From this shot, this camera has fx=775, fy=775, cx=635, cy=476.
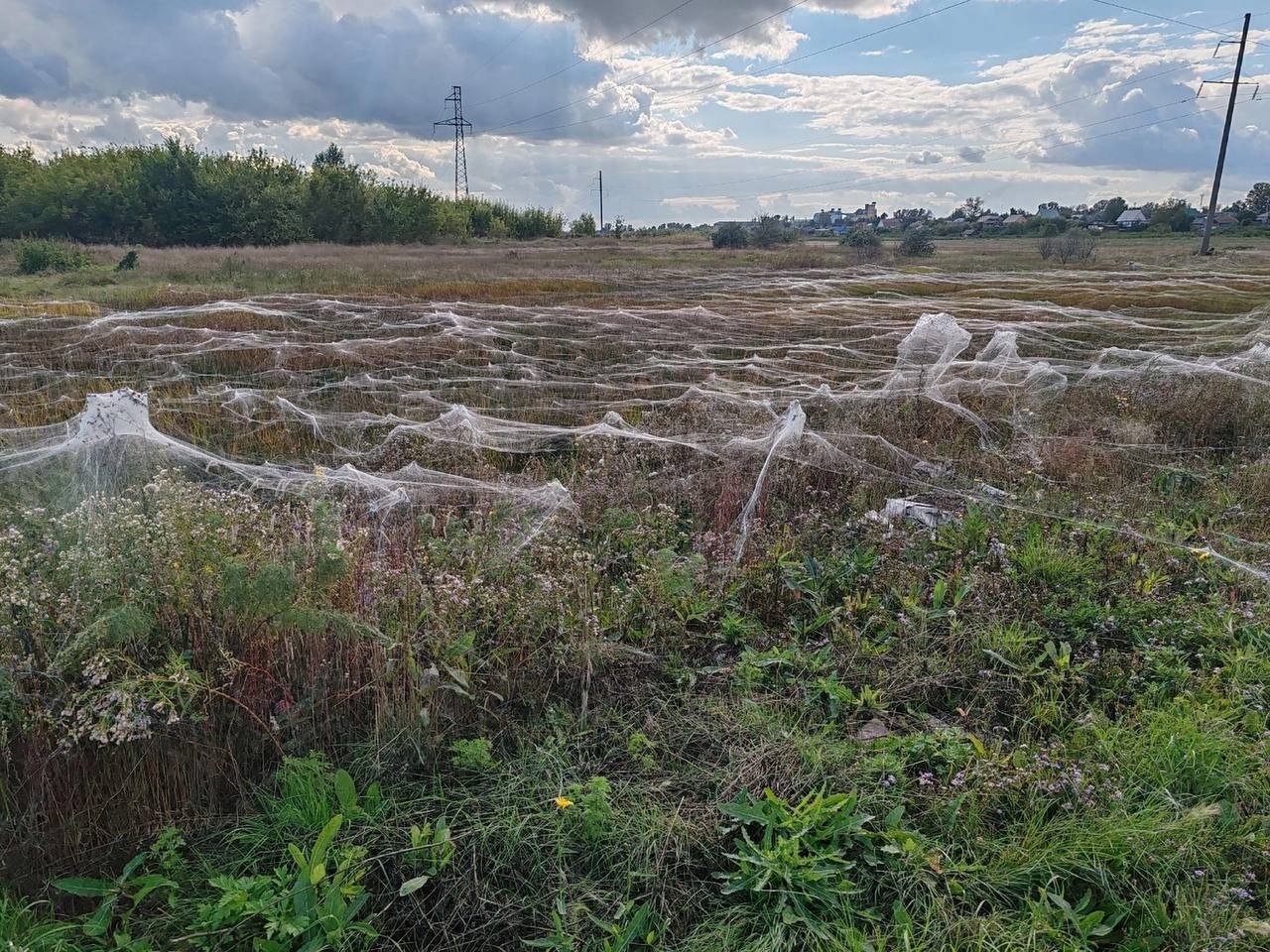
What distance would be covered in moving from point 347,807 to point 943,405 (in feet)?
23.3

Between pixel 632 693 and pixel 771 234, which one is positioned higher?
pixel 771 234

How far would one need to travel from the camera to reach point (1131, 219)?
6012cm

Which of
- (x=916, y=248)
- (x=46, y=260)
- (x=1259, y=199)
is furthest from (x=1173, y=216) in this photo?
(x=46, y=260)

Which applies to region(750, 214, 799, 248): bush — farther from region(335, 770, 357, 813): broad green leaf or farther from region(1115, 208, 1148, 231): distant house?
region(335, 770, 357, 813): broad green leaf

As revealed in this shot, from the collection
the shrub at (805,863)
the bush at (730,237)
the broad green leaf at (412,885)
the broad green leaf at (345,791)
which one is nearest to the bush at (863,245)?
the bush at (730,237)

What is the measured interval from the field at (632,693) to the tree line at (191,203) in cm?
4752

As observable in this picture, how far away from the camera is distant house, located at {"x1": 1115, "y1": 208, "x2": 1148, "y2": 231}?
5650 cm

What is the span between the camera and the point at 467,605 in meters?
3.61

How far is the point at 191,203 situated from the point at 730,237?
32720 mm

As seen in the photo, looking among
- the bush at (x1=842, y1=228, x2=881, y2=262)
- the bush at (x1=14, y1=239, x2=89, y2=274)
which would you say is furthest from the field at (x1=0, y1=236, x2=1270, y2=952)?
the bush at (x1=842, y1=228, x2=881, y2=262)

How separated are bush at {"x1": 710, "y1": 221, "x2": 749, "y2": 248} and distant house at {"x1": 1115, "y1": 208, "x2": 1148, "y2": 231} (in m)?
30.5

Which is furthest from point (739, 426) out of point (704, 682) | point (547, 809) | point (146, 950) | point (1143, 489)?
point (146, 950)

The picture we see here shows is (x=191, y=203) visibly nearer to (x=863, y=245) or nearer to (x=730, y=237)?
(x=730, y=237)

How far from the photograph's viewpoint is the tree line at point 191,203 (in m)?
46.1
